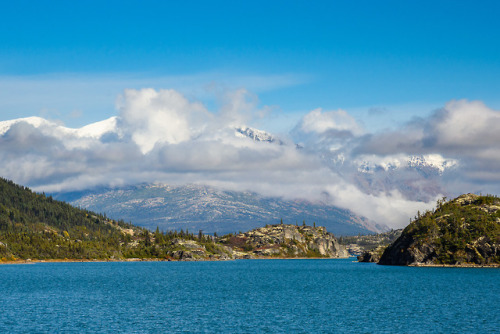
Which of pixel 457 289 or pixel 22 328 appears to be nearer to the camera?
pixel 22 328

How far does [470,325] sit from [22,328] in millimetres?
78792

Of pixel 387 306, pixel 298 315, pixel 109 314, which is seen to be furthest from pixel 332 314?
pixel 109 314

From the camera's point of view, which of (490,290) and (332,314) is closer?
(332,314)

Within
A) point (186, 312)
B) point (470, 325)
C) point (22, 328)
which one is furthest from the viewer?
point (186, 312)

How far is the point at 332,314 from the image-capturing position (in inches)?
4624

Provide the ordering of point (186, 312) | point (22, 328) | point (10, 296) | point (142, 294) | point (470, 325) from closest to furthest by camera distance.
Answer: point (22, 328), point (470, 325), point (186, 312), point (10, 296), point (142, 294)

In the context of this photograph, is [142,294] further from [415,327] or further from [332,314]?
[415,327]

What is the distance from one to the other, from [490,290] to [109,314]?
11297 centimetres

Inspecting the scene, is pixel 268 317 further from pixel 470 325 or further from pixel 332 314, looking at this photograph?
pixel 470 325

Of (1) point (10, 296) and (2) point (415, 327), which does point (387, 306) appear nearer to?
(2) point (415, 327)

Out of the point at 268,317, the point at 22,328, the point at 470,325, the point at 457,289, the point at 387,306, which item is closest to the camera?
the point at 22,328

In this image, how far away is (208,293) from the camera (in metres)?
165

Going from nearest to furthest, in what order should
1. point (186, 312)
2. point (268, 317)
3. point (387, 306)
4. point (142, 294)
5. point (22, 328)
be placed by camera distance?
point (22, 328) < point (268, 317) < point (186, 312) < point (387, 306) < point (142, 294)

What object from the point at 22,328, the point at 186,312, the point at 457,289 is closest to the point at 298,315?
the point at 186,312
